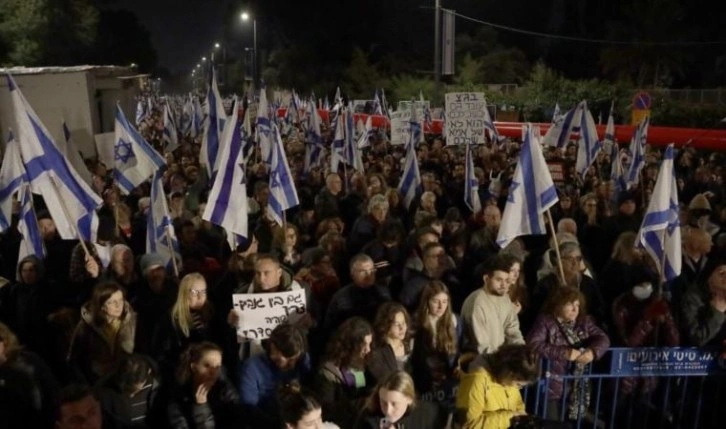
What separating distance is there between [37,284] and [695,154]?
42.0 feet

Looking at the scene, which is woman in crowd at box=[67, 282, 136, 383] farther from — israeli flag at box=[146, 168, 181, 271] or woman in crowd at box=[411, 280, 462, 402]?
woman in crowd at box=[411, 280, 462, 402]

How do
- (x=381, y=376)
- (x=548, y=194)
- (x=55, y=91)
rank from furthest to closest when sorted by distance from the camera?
(x=55, y=91), (x=548, y=194), (x=381, y=376)

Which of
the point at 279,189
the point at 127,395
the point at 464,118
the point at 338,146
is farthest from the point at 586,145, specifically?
the point at 127,395

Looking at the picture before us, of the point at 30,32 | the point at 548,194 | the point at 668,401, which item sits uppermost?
the point at 30,32

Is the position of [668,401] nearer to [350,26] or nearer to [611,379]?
[611,379]

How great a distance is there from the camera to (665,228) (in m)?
5.95

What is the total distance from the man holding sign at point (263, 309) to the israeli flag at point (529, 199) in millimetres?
2081

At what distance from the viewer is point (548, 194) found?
6.39m

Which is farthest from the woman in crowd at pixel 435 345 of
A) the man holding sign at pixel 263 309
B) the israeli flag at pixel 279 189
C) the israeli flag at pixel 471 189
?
the israeli flag at pixel 471 189

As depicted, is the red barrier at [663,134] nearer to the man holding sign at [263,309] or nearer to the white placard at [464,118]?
the white placard at [464,118]

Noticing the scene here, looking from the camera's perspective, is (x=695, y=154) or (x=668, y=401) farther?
(x=695, y=154)

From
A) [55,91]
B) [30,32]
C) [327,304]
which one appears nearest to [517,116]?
[55,91]

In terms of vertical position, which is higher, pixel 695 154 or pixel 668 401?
pixel 695 154

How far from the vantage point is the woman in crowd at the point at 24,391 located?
168 inches
